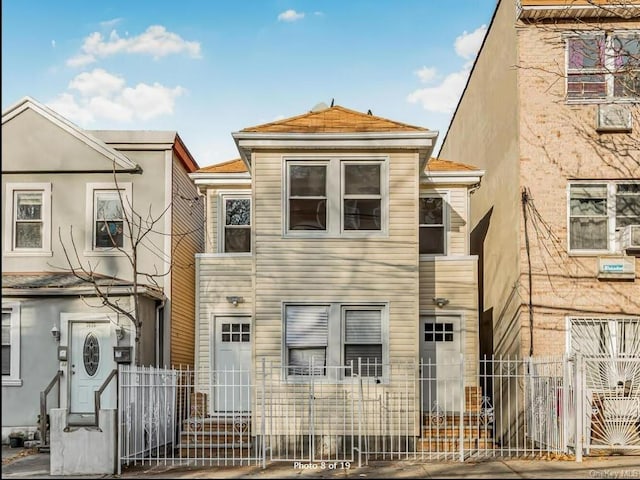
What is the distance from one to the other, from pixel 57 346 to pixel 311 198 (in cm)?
642

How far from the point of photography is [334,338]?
46.6ft

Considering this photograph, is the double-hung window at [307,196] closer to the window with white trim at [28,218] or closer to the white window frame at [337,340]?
the white window frame at [337,340]

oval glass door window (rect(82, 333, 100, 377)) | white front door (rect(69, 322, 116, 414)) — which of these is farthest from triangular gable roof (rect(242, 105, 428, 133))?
oval glass door window (rect(82, 333, 100, 377))

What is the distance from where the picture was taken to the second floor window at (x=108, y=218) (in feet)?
58.2

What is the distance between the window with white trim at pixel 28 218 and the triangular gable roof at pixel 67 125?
1.38 meters

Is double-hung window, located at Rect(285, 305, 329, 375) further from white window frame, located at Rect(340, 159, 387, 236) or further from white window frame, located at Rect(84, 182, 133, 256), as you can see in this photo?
white window frame, located at Rect(84, 182, 133, 256)

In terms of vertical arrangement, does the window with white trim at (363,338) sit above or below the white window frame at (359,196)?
below

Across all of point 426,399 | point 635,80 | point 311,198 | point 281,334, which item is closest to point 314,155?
point 311,198

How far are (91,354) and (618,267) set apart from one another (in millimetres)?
10985

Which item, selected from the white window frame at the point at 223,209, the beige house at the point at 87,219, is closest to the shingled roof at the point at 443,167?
the white window frame at the point at 223,209

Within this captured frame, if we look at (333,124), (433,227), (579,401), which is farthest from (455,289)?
(333,124)

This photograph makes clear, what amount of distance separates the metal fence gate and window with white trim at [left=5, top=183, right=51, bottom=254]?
18.4 feet

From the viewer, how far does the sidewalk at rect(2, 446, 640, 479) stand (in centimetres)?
1134

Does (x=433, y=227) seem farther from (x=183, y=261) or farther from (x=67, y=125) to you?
(x=67, y=125)
